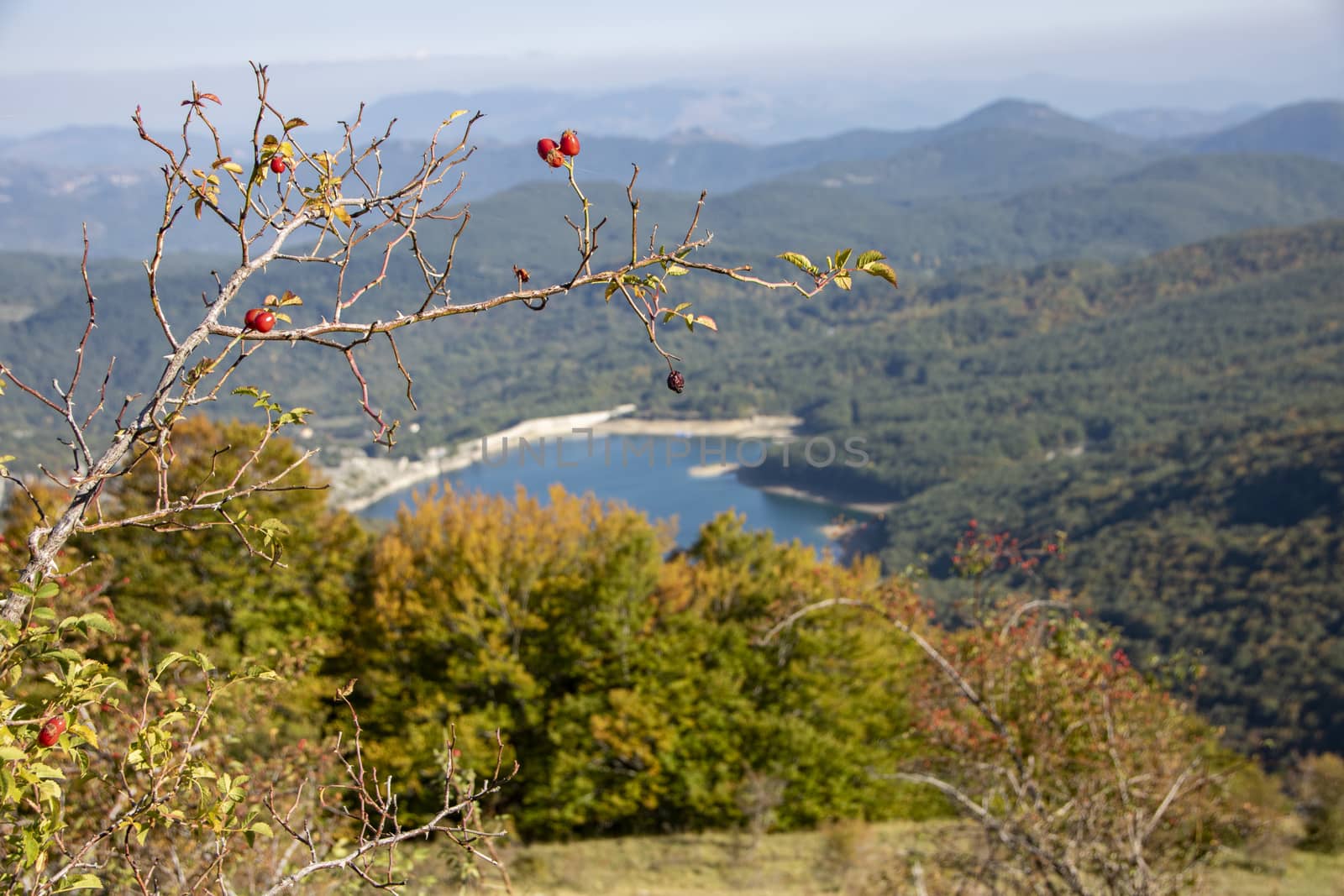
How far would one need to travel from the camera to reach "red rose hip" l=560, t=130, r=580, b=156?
168 centimetres

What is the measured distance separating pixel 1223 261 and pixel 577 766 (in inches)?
5463

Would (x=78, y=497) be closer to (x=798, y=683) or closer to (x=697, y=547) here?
(x=798, y=683)

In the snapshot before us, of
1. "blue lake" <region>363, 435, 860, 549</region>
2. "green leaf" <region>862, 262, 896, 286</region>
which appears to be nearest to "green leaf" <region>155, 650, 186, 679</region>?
"green leaf" <region>862, 262, 896, 286</region>

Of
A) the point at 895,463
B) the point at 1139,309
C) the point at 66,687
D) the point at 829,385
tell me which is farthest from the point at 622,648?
the point at 1139,309

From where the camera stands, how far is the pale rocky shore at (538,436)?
8275 centimetres

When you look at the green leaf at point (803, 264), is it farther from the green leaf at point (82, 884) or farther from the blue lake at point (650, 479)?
the blue lake at point (650, 479)

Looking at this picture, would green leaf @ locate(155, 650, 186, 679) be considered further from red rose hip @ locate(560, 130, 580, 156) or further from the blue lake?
the blue lake

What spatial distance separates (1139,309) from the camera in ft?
407

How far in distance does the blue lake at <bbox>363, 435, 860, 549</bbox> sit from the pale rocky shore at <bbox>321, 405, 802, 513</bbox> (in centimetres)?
104

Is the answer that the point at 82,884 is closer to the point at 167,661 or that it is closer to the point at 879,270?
the point at 167,661

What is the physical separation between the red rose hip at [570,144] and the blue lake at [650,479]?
204 ft

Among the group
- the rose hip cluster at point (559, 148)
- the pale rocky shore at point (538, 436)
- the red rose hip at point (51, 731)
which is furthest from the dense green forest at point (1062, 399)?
the red rose hip at point (51, 731)

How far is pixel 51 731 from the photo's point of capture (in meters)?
1.50

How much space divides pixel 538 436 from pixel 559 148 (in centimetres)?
10134
